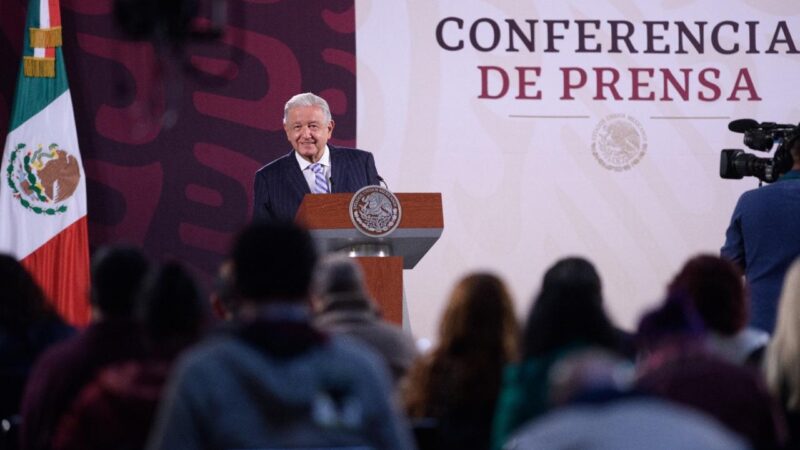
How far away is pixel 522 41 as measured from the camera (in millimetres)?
7480

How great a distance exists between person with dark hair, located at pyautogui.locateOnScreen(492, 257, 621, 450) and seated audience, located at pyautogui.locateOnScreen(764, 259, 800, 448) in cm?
55

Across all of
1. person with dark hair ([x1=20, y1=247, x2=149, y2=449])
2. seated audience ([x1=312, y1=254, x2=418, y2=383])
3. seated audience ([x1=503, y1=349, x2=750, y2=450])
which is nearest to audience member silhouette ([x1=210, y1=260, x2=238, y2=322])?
seated audience ([x1=312, y1=254, x2=418, y2=383])

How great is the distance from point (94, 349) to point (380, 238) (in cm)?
224

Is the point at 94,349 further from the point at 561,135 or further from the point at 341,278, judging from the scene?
the point at 561,135

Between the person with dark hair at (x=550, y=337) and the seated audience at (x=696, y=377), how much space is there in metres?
0.12

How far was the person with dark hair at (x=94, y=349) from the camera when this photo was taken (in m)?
2.62

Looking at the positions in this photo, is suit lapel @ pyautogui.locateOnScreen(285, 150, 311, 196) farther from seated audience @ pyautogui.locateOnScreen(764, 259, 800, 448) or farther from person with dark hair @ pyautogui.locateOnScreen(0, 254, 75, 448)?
seated audience @ pyautogui.locateOnScreen(764, 259, 800, 448)

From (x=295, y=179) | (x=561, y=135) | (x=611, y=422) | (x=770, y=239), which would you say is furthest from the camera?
(x=561, y=135)

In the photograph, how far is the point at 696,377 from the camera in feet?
8.16

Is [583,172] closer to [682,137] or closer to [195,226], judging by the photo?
[682,137]

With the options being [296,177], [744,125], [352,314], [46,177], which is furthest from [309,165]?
[352,314]

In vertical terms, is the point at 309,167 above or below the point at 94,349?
above

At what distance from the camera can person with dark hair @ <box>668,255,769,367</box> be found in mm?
3113

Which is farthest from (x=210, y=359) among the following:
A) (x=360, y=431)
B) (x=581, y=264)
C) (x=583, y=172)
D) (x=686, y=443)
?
(x=583, y=172)
